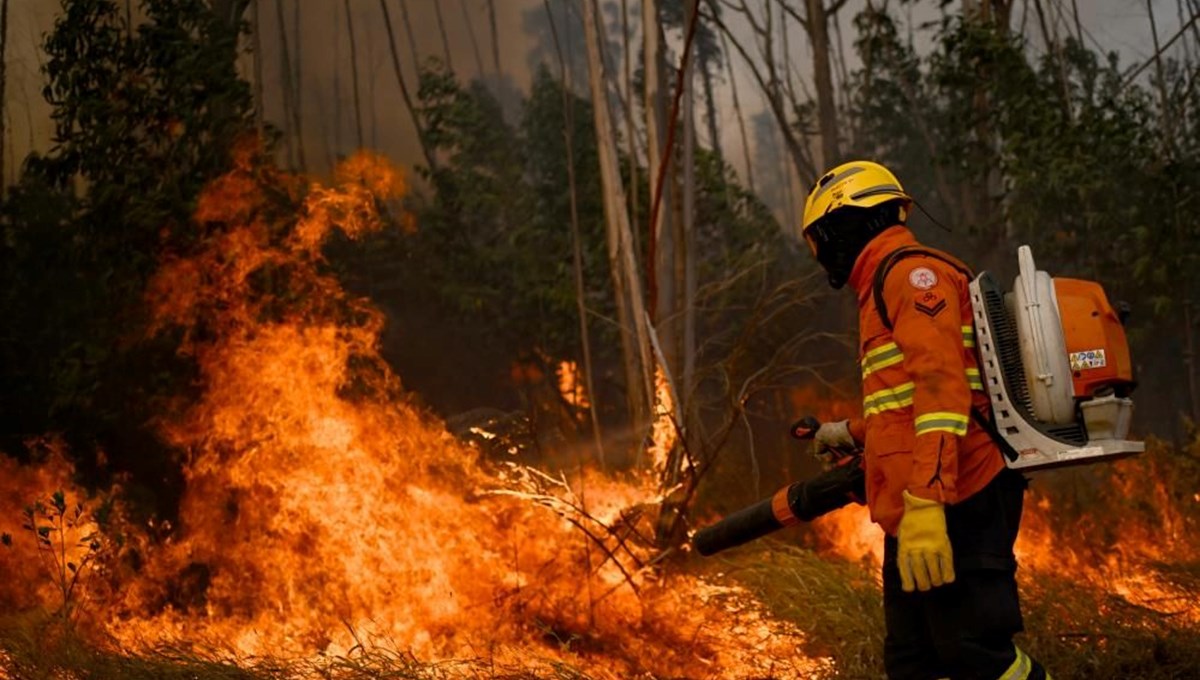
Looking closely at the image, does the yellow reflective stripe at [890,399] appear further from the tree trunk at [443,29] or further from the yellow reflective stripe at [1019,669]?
the tree trunk at [443,29]

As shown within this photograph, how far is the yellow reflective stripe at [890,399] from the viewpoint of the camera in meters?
2.89

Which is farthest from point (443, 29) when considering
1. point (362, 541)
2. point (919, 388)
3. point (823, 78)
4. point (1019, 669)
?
point (1019, 669)

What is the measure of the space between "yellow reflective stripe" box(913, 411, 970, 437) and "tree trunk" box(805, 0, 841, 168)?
8926 mm

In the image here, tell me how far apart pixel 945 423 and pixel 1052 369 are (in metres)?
0.36

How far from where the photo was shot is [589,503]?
621 centimetres

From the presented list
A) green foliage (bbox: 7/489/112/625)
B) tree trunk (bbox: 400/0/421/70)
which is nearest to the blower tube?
green foliage (bbox: 7/489/112/625)

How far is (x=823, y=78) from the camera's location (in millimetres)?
12258

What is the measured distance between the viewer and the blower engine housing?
2.76 meters

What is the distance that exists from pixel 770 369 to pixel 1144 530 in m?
3.35

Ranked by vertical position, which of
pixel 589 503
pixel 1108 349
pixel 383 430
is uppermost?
pixel 1108 349

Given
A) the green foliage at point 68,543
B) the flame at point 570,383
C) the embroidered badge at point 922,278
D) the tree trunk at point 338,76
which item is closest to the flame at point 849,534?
the embroidered badge at point 922,278

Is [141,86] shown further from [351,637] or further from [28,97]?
[351,637]

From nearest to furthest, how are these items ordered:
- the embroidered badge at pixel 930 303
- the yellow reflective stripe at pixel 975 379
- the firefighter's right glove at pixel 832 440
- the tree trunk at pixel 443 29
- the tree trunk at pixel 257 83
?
the embroidered badge at pixel 930 303, the yellow reflective stripe at pixel 975 379, the firefighter's right glove at pixel 832 440, the tree trunk at pixel 257 83, the tree trunk at pixel 443 29

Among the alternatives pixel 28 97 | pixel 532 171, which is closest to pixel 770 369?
pixel 28 97
